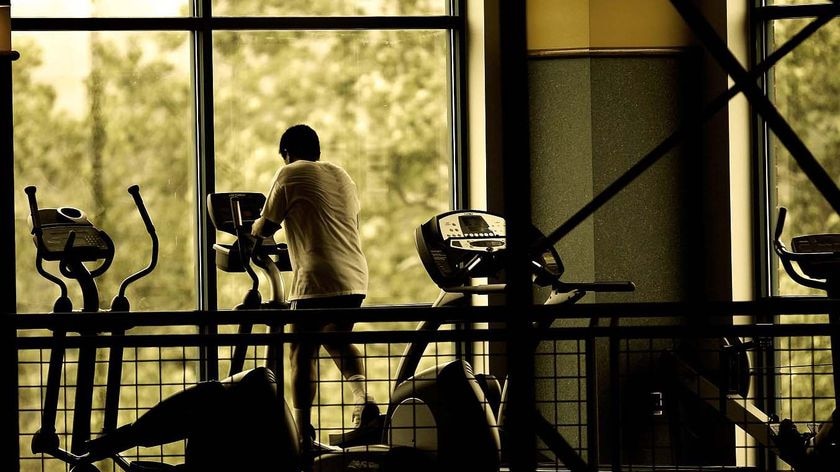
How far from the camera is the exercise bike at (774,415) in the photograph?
373cm

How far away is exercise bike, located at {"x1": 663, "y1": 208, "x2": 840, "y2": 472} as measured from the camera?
3.73m

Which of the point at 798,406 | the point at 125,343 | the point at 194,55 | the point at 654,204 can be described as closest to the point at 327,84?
the point at 194,55

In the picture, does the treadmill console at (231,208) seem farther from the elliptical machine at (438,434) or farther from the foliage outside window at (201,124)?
the elliptical machine at (438,434)

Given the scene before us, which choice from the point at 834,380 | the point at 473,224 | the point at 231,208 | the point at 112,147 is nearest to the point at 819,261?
the point at 834,380

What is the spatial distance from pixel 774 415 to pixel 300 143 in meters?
2.22

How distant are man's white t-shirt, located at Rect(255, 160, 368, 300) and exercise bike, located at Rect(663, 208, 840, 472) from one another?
1.40 meters

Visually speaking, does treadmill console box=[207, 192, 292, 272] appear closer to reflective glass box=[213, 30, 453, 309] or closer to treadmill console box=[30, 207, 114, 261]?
treadmill console box=[30, 207, 114, 261]

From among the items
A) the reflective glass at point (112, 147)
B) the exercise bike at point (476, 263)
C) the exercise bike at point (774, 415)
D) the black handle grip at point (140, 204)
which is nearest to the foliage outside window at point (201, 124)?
the reflective glass at point (112, 147)

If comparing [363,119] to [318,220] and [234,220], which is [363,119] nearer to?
[234,220]

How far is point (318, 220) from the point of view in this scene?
193 inches

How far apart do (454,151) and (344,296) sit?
1.67 m

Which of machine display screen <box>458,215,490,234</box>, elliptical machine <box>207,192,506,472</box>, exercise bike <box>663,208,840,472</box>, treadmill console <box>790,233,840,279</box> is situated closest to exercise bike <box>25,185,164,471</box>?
elliptical machine <box>207,192,506,472</box>

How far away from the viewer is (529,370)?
2771 millimetres

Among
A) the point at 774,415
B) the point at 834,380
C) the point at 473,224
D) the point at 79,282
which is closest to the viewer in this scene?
the point at 834,380
